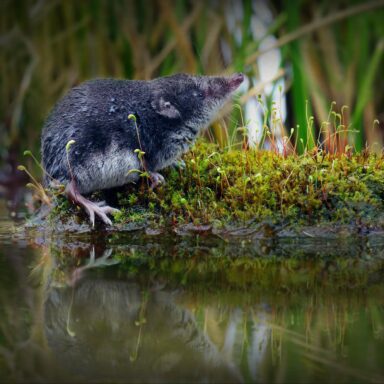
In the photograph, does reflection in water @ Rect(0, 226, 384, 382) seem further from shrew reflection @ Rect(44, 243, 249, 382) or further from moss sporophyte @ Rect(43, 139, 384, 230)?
moss sporophyte @ Rect(43, 139, 384, 230)

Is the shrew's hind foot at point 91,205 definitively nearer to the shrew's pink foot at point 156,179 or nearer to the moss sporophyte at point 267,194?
the moss sporophyte at point 267,194

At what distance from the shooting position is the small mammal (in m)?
3.63

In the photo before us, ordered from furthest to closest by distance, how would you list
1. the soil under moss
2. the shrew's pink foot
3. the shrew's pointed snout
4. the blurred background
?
the blurred background
the shrew's pointed snout
the shrew's pink foot
the soil under moss

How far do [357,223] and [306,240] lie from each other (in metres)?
0.30

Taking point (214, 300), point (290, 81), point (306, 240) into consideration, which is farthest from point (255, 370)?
point (290, 81)

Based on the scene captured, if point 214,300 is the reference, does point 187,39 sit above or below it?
above

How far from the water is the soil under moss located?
14 cm

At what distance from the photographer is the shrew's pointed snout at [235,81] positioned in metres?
3.98

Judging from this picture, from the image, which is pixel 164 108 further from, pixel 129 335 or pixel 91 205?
pixel 129 335

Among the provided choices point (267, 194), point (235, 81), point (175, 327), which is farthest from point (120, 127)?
point (175, 327)

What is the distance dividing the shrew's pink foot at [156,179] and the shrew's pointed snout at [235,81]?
710 mm

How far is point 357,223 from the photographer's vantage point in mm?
3523

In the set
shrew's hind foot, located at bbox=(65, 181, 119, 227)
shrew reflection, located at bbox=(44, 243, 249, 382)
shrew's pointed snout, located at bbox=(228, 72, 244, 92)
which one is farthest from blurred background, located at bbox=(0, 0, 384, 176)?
shrew reflection, located at bbox=(44, 243, 249, 382)

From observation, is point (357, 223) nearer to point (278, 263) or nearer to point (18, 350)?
point (278, 263)
